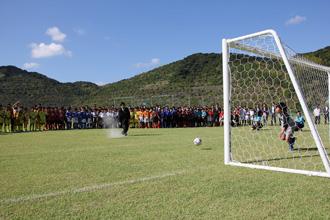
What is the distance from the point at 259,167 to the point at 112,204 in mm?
3567

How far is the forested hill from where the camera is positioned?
42.0 m

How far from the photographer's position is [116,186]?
18.8 feet

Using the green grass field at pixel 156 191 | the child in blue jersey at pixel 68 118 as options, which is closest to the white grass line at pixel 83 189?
the green grass field at pixel 156 191

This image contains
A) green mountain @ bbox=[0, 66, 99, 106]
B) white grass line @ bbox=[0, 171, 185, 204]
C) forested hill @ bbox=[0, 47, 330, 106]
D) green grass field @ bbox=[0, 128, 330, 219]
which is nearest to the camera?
green grass field @ bbox=[0, 128, 330, 219]

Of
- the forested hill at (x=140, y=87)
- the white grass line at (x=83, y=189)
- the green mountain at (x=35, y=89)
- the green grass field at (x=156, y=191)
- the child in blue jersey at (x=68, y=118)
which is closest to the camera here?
the green grass field at (x=156, y=191)

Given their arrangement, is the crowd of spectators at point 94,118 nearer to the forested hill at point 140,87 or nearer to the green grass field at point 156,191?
the forested hill at point 140,87

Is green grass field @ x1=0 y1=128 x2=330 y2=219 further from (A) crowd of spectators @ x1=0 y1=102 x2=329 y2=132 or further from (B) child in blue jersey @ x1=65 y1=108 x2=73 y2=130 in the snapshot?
(B) child in blue jersey @ x1=65 y1=108 x2=73 y2=130

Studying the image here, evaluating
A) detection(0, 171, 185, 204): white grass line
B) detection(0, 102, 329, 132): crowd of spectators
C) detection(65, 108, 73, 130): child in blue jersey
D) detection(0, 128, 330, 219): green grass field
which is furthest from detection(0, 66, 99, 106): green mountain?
detection(0, 171, 185, 204): white grass line

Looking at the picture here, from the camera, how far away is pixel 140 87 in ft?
248

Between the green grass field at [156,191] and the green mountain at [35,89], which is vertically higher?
the green mountain at [35,89]

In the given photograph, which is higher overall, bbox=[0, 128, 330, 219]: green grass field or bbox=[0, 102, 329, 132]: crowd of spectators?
bbox=[0, 102, 329, 132]: crowd of spectators

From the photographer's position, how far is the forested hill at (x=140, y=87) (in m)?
42.0

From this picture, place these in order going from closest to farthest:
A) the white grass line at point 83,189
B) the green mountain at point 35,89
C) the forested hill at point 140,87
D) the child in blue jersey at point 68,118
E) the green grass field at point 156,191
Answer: the green grass field at point 156,191 → the white grass line at point 83,189 → the child in blue jersey at point 68,118 → the forested hill at point 140,87 → the green mountain at point 35,89

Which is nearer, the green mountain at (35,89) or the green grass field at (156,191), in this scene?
the green grass field at (156,191)
